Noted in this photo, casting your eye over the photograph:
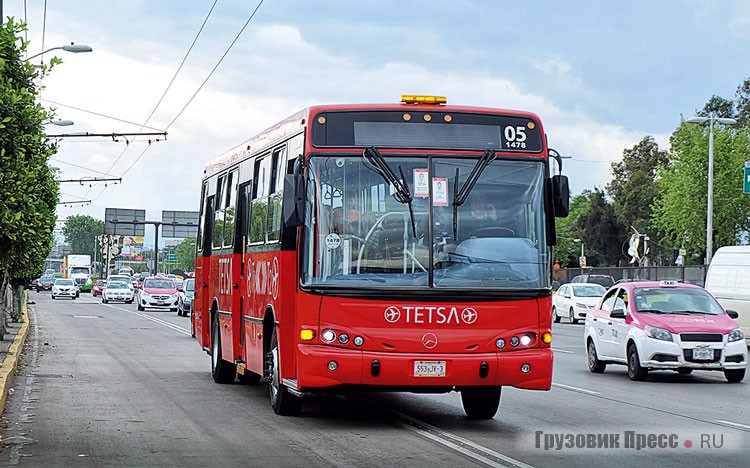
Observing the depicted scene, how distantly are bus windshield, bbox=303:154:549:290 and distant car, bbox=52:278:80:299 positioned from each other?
75.8m

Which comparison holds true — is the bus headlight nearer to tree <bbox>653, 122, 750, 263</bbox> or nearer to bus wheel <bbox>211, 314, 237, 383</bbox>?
bus wheel <bbox>211, 314, 237, 383</bbox>

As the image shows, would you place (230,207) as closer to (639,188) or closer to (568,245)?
(639,188)

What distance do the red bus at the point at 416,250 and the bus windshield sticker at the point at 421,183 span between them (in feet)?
0.05

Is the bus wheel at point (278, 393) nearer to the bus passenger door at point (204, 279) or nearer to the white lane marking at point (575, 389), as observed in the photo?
the white lane marking at point (575, 389)

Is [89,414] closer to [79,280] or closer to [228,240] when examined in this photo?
[228,240]

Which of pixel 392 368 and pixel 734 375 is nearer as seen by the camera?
pixel 392 368

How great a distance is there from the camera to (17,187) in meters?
12.9

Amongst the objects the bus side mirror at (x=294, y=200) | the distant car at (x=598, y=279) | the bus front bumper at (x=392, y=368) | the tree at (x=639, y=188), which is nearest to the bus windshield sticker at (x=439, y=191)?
the bus side mirror at (x=294, y=200)

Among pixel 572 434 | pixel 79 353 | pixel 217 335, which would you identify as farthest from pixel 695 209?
pixel 572 434

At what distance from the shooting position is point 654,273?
61656mm

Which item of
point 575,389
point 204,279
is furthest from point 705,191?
point 575,389

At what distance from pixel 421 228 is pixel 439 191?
0.43m

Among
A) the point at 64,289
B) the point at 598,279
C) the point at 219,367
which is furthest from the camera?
the point at 64,289

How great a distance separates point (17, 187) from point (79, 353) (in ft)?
45.5
